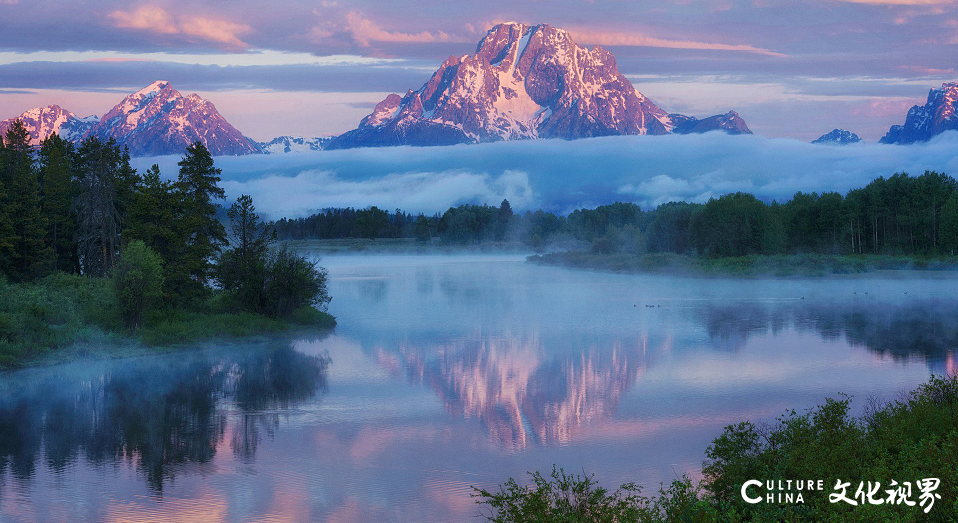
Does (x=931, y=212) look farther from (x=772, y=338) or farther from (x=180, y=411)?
(x=180, y=411)

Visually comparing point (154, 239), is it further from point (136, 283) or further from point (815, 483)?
point (815, 483)

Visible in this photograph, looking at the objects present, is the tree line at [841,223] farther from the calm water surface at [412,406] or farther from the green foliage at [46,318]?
the green foliage at [46,318]

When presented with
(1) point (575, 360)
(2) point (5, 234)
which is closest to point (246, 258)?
(2) point (5, 234)

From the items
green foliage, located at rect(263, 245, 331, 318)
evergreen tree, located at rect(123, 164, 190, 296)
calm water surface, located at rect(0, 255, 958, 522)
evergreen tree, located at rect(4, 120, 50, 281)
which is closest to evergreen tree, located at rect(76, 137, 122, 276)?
evergreen tree, located at rect(4, 120, 50, 281)

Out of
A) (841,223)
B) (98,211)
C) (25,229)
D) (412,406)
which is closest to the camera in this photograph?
(412,406)

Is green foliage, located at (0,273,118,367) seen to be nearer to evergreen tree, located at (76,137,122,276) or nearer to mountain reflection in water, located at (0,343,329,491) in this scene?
mountain reflection in water, located at (0,343,329,491)

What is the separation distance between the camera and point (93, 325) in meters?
33.9

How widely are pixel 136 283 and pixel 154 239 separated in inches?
294

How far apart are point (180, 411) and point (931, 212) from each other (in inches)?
3907

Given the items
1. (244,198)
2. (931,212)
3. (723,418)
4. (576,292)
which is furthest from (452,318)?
(931,212)

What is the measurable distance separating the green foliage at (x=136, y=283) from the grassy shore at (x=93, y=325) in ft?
1.62

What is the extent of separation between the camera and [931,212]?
328 feet

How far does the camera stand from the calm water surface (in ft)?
53.3

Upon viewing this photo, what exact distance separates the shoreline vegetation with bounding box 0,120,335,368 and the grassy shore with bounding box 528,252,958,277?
61511mm
